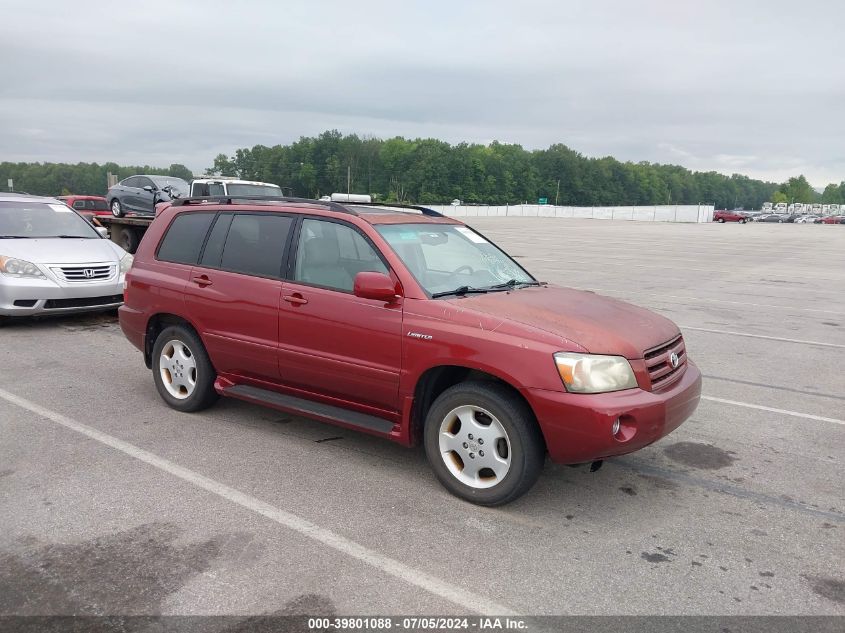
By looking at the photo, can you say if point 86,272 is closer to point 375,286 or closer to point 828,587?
point 375,286

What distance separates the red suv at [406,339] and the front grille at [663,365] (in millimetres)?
12

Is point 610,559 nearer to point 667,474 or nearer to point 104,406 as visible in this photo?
point 667,474

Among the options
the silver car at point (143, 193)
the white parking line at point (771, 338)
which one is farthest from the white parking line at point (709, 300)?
the silver car at point (143, 193)

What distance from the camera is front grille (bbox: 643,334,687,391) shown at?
402cm

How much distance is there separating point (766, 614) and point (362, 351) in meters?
2.55

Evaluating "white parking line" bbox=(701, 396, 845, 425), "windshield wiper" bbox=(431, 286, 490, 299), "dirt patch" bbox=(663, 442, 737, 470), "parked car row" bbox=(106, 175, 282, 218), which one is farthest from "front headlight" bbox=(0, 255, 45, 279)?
"parked car row" bbox=(106, 175, 282, 218)

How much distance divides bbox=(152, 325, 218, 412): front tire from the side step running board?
316mm

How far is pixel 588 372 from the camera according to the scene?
3.76 m

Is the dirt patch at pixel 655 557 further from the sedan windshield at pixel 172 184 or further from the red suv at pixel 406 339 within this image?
the sedan windshield at pixel 172 184

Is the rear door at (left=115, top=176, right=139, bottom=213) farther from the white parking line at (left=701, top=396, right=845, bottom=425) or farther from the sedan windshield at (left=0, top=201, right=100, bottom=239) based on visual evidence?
the white parking line at (left=701, top=396, right=845, bottom=425)

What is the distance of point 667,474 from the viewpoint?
15.2 feet

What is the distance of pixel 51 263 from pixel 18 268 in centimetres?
38

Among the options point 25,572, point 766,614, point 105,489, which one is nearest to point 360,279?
point 105,489

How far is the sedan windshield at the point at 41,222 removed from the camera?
9.75 meters
